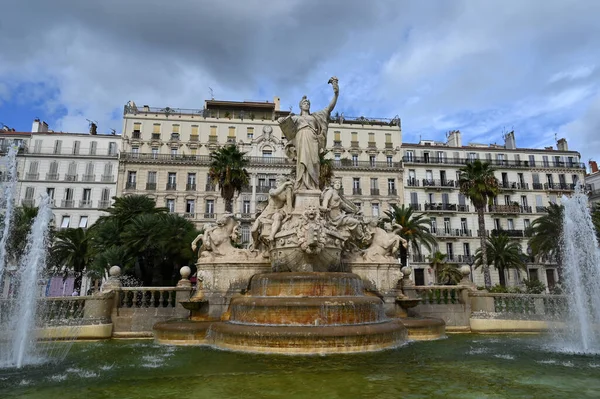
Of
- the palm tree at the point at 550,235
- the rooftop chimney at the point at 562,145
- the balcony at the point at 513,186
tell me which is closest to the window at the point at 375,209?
the balcony at the point at 513,186

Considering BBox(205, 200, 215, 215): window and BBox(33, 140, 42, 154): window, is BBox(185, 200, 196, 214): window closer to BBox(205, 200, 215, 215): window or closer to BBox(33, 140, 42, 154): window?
BBox(205, 200, 215, 215): window

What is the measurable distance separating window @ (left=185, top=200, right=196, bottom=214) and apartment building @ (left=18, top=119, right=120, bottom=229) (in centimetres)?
879

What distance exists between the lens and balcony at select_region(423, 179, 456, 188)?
53750mm

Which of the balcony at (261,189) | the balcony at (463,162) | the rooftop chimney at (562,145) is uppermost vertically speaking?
the rooftop chimney at (562,145)

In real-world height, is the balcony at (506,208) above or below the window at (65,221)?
above

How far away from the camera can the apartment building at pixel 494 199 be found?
51.5 metres

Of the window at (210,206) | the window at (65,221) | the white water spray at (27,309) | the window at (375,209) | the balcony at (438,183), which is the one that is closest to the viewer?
the white water spray at (27,309)

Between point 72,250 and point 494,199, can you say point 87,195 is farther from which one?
point 494,199

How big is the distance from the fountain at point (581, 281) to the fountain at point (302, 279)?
374cm

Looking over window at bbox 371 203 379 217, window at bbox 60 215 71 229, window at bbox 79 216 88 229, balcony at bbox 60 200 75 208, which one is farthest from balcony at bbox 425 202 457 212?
window at bbox 60 215 71 229

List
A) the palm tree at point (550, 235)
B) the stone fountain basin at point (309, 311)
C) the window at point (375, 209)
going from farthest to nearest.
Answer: the window at point (375, 209) < the palm tree at point (550, 235) < the stone fountain basin at point (309, 311)

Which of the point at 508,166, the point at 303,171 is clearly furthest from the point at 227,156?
the point at 508,166

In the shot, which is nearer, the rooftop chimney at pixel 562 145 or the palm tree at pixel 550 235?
the palm tree at pixel 550 235

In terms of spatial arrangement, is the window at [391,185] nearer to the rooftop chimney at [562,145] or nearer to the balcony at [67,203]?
the rooftop chimney at [562,145]
